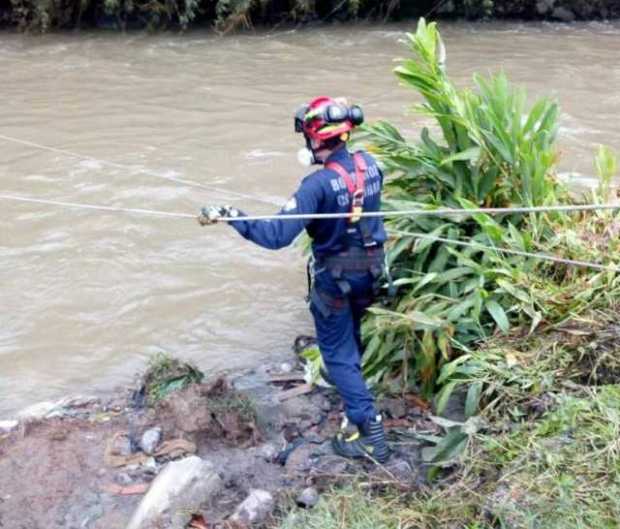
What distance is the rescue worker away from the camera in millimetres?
4328

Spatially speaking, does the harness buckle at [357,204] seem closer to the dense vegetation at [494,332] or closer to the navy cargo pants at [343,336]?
the navy cargo pants at [343,336]

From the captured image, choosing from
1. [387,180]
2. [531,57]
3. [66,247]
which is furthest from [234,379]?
[531,57]

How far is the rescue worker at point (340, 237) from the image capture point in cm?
433

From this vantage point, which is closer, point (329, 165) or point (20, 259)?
point (329, 165)

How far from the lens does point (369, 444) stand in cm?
462

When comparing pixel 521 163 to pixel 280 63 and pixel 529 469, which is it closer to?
pixel 529 469

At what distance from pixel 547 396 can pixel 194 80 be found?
1022 cm

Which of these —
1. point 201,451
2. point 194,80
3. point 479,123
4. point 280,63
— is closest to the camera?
point 201,451

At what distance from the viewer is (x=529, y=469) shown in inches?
152

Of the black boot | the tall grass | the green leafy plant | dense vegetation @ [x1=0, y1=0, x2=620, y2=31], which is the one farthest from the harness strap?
dense vegetation @ [x1=0, y1=0, x2=620, y2=31]

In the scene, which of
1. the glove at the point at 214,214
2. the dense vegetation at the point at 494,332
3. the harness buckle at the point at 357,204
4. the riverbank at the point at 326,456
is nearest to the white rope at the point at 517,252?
the dense vegetation at the point at 494,332

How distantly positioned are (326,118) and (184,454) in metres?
1.90

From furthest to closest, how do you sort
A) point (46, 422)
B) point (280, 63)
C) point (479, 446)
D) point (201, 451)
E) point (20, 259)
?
point (280, 63) < point (20, 259) < point (46, 422) < point (201, 451) < point (479, 446)

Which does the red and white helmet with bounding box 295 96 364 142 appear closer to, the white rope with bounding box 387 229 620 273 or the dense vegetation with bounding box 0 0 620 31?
the white rope with bounding box 387 229 620 273
